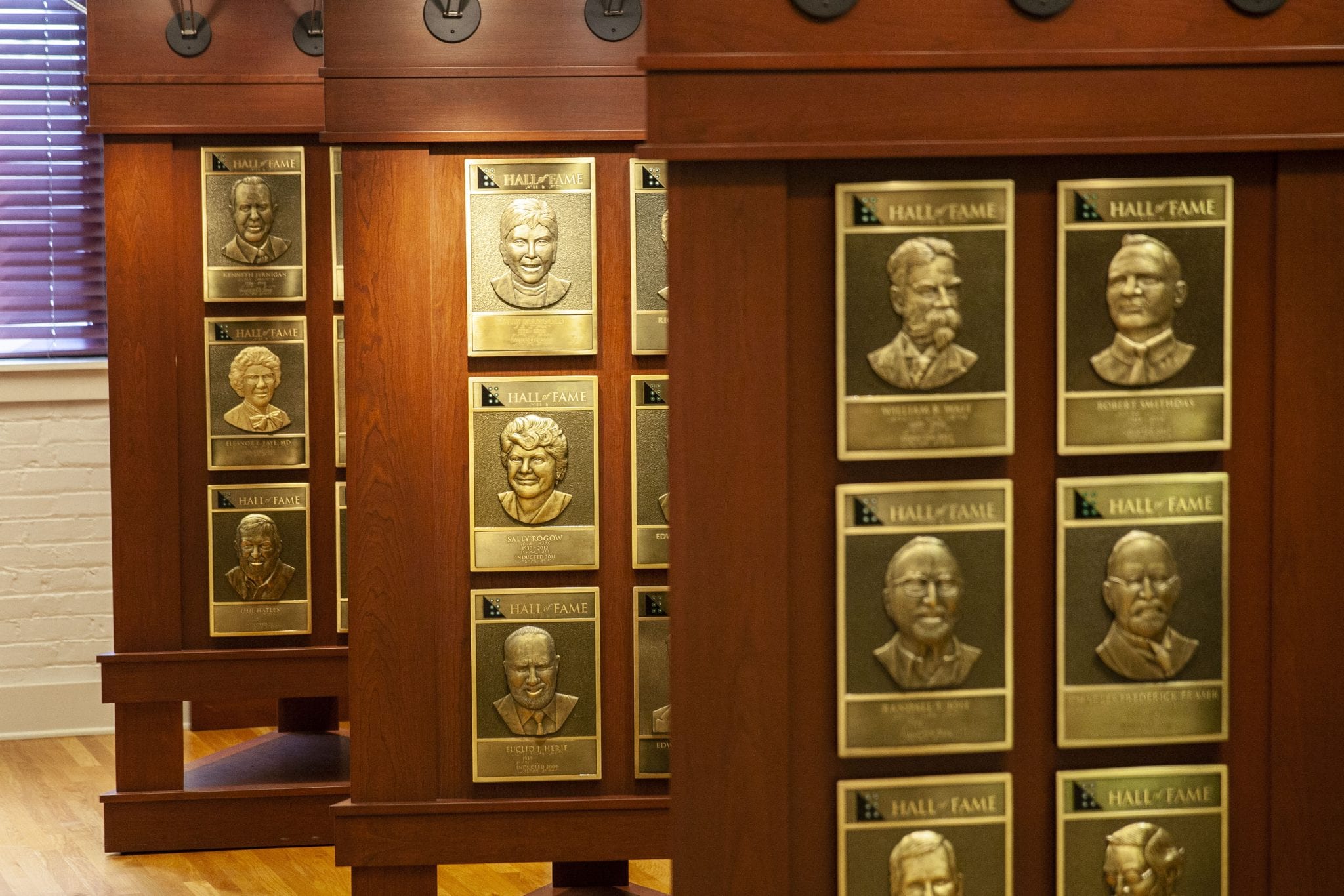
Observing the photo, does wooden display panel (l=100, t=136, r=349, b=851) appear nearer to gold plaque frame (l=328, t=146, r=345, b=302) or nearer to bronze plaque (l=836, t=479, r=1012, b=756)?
Answer: gold plaque frame (l=328, t=146, r=345, b=302)

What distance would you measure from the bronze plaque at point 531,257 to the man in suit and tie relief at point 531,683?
66 centimetres

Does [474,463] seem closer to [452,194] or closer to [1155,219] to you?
[452,194]

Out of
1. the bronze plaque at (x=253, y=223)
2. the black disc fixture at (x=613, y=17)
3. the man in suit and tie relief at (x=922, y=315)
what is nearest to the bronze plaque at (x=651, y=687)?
the black disc fixture at (x=613, y=17)

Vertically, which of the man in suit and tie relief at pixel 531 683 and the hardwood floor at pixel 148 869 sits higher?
the man in suit and tie relief at pixel 531 683

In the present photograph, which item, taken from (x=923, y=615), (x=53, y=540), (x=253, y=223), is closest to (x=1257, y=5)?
(x=923, y=615)

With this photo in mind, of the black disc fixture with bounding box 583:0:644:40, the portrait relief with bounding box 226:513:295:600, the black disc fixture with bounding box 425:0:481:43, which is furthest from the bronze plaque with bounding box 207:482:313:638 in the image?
the black disc fixture with bounding box 583:0:644:40

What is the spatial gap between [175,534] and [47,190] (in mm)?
2281

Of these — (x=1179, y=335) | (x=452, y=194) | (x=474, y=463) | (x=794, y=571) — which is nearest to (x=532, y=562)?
(x=474, y=463)

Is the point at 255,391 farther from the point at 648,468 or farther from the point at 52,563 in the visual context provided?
the point at 52,563

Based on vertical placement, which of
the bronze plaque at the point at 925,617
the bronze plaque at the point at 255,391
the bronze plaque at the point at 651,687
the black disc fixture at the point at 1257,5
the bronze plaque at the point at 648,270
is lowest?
the bronze plaque at the point at 651,687

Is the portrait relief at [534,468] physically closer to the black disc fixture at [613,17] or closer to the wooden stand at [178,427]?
the black disc fixture at [613,17]

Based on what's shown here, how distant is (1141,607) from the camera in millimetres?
1996

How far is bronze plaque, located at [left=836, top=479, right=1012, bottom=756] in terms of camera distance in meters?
1.96

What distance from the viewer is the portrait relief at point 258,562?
4.62 meters
